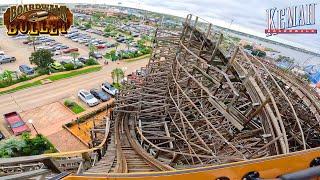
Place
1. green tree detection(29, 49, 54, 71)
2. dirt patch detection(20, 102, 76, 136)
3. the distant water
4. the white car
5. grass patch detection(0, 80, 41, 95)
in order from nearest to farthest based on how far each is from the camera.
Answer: dirt patch detection(20, 102, 76, 136) → the white car → grass patch detection(0, 80, 41, 95) → green tree detection(29, 49, 54, 71) → the distant water

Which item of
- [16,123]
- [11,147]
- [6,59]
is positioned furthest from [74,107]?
[6,59]

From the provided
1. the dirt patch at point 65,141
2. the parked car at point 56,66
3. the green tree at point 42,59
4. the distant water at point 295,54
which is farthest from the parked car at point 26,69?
the distant water at point 295,54

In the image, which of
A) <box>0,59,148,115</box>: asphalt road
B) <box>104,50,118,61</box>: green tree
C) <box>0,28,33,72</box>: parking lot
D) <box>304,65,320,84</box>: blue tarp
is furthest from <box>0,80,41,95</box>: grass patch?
<box>304,65,320,84</box>: blue tarp

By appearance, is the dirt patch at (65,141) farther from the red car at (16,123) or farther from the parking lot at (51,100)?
the red car at (16,123)

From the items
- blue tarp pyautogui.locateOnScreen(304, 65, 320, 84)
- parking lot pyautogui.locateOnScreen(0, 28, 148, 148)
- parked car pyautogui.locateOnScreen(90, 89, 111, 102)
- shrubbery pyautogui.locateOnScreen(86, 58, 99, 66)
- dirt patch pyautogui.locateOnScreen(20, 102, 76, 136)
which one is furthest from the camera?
shrubbery pyautogui.locateOnScreen(86, 58, 99, 66)

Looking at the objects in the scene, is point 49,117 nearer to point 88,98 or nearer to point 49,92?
point 88,98

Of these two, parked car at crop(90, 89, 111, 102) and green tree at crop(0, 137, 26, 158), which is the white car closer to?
parked car at crop(90, 89, 111, 102)
